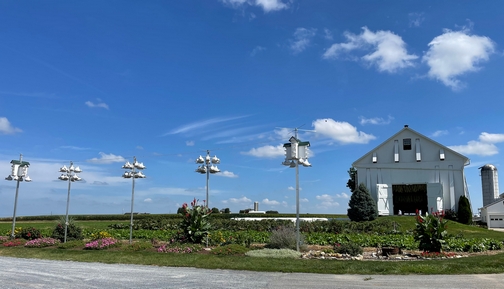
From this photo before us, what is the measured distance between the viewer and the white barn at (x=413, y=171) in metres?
36.9

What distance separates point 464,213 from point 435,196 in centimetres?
269

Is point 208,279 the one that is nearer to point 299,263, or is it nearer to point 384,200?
point 299,263

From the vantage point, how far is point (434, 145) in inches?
1503

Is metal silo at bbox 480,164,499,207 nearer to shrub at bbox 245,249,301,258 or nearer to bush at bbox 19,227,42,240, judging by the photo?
shrub at bbox 245,249,301,258

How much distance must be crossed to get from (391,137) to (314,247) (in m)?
24.1

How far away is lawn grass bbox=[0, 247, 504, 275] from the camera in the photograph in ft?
38.9

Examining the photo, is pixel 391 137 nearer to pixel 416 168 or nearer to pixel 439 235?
pixel 416 168

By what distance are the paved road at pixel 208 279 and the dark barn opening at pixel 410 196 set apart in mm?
29084

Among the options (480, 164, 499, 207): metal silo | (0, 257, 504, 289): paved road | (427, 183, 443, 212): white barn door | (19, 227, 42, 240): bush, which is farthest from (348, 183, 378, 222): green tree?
(19, 227, 42, 240): bush

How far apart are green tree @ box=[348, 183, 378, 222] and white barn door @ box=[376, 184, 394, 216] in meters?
3.85

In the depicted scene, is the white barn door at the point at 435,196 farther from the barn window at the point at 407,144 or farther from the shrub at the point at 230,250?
the shrub at the point at 230,250

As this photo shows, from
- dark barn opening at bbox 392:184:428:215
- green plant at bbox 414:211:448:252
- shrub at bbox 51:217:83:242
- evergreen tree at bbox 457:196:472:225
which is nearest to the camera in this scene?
green plant at bbox 414:211:448:252

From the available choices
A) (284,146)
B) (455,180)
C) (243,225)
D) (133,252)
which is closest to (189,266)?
(133,252)

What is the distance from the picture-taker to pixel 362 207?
108ft
